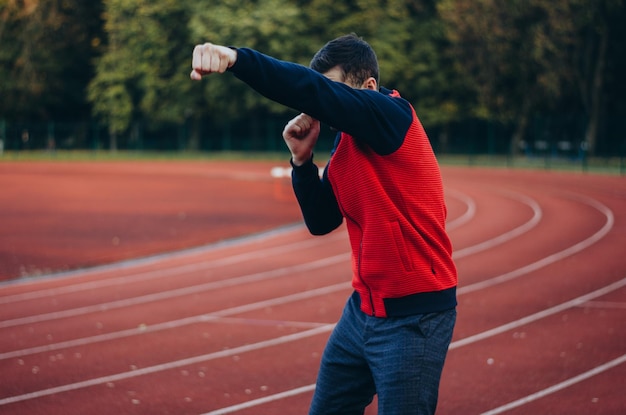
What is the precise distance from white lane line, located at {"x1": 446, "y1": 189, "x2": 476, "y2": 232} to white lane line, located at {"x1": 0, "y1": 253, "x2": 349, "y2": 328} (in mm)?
4620

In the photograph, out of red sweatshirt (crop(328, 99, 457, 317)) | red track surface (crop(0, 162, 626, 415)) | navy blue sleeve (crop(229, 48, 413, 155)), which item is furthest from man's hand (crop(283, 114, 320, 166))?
red track surface (crop(0, 162, 626, 415))

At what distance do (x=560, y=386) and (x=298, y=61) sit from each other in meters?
42.1

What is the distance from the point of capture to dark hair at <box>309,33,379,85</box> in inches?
112

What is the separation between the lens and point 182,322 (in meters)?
8.39

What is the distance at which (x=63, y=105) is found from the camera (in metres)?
54.8

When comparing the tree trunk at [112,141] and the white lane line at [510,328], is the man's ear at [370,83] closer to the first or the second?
the white lane line at [510,328]

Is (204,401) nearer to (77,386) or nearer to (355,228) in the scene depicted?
(77,386)

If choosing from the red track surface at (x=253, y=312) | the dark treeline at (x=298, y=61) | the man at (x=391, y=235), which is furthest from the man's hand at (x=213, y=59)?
the dark treeline at (x=298, y=61)

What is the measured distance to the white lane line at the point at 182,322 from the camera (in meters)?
7.39

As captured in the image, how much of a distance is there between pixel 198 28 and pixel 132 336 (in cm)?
3879

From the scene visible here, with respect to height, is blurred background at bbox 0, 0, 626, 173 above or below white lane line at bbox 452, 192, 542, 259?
above

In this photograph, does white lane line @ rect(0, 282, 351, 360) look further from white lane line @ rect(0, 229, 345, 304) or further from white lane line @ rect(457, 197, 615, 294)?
white lane line @ rect(0, 229, 345, 304)

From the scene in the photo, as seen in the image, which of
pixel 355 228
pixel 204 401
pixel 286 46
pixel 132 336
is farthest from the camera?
pixel 286 46

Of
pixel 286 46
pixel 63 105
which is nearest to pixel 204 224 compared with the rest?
pixel 286 46
